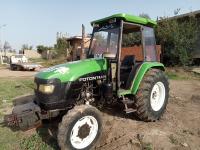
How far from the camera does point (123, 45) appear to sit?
5586 millimetres

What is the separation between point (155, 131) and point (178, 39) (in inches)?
448

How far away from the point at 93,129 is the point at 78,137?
308 mm

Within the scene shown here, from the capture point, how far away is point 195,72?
13875 millimetres

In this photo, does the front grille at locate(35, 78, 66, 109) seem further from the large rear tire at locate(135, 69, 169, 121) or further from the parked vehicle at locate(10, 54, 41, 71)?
the parked vehicle at locate(10, 54, 41, 71)

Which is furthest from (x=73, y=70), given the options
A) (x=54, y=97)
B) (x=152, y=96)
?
(x=152, y=96)

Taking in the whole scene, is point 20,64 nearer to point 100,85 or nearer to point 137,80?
point 100,85

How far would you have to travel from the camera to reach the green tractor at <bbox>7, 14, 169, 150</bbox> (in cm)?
441

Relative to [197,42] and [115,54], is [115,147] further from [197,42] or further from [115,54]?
[197,42]

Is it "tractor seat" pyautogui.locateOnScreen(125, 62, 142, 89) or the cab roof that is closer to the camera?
the cab roof

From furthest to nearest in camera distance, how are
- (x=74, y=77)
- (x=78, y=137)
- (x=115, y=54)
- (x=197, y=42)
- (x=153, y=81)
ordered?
(x=197, y=42) < (x=153, y=81) < (x=115, y=54) < (x=74, y=77) < (x=78, y=137)

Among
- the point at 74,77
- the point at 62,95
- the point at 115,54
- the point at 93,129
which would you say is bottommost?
the point at 93,129

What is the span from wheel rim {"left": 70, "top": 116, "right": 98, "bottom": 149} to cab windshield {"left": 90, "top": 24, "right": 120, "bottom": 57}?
5.03 feet

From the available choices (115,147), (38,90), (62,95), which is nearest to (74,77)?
(62,95)

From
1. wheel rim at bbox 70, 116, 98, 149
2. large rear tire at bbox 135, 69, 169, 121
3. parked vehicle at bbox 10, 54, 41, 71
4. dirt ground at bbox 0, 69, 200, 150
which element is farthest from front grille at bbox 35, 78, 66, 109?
parked vehicle at bbox 10, 54, 41, 71
